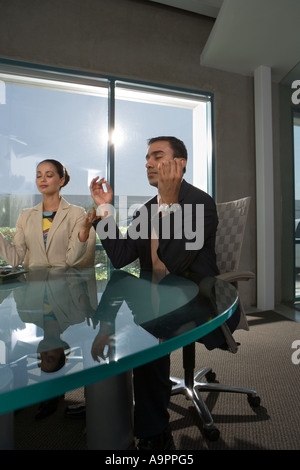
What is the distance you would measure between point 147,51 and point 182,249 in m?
3.61

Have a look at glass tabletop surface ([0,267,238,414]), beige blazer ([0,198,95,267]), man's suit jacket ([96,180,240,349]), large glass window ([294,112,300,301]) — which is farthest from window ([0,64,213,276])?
glass tabletop surface ([0,267,238,414])

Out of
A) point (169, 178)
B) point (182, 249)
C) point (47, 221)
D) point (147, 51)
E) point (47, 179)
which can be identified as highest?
point (147, 51)

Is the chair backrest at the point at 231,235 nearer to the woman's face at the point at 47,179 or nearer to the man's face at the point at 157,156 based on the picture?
the man's face at the point at 157,156

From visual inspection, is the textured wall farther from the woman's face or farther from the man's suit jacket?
the man's suit jacket

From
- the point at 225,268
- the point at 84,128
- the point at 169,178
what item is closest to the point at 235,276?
the point at 225,268

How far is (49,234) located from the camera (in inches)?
83.8

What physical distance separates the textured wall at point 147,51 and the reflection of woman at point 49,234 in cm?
214

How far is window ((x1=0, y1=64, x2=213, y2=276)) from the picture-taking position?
3514 millimetres

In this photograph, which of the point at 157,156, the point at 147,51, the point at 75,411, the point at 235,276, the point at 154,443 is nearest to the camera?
the point at 154,443

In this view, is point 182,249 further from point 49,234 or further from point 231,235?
point 49,234

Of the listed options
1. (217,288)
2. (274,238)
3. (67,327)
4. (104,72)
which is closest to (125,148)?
(104,72)

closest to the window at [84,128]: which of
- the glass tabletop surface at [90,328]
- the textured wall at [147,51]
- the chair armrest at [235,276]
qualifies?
the textured wall at [147,51]

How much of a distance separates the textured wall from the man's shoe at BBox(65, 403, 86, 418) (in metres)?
3.13

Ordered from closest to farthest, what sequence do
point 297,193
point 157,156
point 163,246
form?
point 163,246 < point 157,156 < point 297,193
